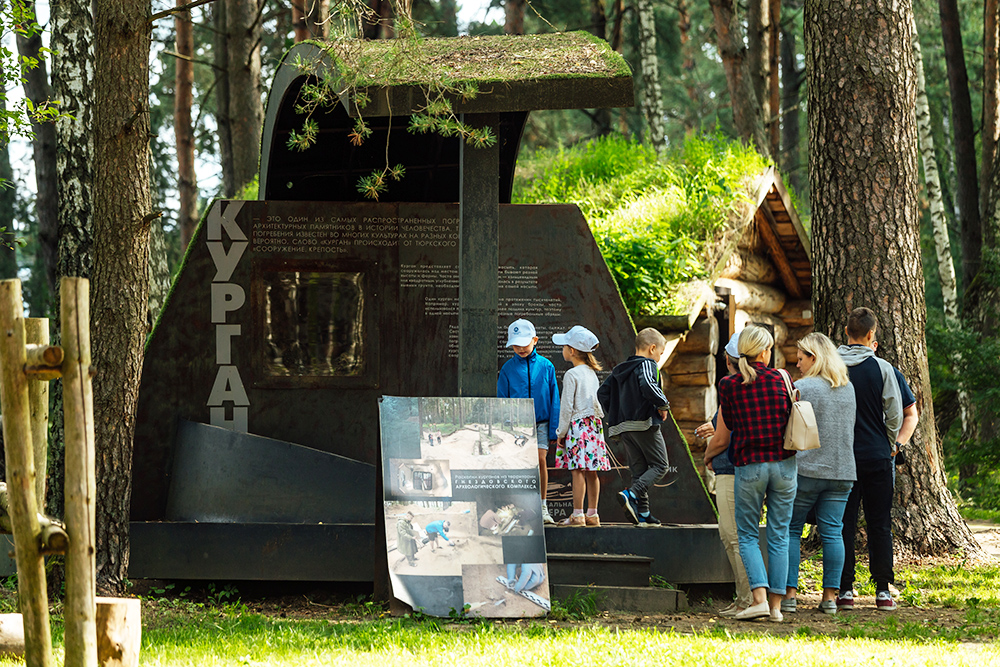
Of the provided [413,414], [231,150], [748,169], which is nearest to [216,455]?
[413,414]

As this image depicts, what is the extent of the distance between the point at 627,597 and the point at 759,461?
1381mm

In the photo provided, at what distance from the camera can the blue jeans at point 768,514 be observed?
6.07 meters

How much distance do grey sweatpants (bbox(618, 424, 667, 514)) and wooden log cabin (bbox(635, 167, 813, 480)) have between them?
242cm

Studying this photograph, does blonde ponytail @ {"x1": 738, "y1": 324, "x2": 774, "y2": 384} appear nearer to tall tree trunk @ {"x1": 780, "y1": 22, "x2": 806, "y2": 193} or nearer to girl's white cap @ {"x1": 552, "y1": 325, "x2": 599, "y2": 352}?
girl's white cap @ {"x1": 552, "y1": 325, "x2": 599, "y2": 352}

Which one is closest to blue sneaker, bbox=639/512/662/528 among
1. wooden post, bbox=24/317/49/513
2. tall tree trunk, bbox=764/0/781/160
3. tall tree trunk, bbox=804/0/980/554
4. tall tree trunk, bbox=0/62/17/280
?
tall tree trunk, bbox=804/0/980/554

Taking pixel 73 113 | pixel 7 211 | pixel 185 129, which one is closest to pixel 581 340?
pixel 73 113

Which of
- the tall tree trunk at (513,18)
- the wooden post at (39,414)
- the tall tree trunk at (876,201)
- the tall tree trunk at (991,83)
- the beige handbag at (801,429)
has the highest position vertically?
the tall tree trunk at (513,18)

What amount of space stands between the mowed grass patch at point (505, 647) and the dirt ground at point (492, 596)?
110 millimetres

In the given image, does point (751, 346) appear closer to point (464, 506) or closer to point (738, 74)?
point (464, 506)

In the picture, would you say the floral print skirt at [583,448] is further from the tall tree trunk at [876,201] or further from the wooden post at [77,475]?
the wooden post at [77,475]

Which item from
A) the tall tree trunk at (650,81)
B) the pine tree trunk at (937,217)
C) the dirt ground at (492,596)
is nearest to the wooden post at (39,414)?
the dirt ground at (492,596)

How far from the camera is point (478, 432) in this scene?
6.32 meters

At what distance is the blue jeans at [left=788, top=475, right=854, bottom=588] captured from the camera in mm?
6289

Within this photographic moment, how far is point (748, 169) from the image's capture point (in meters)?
12.2
